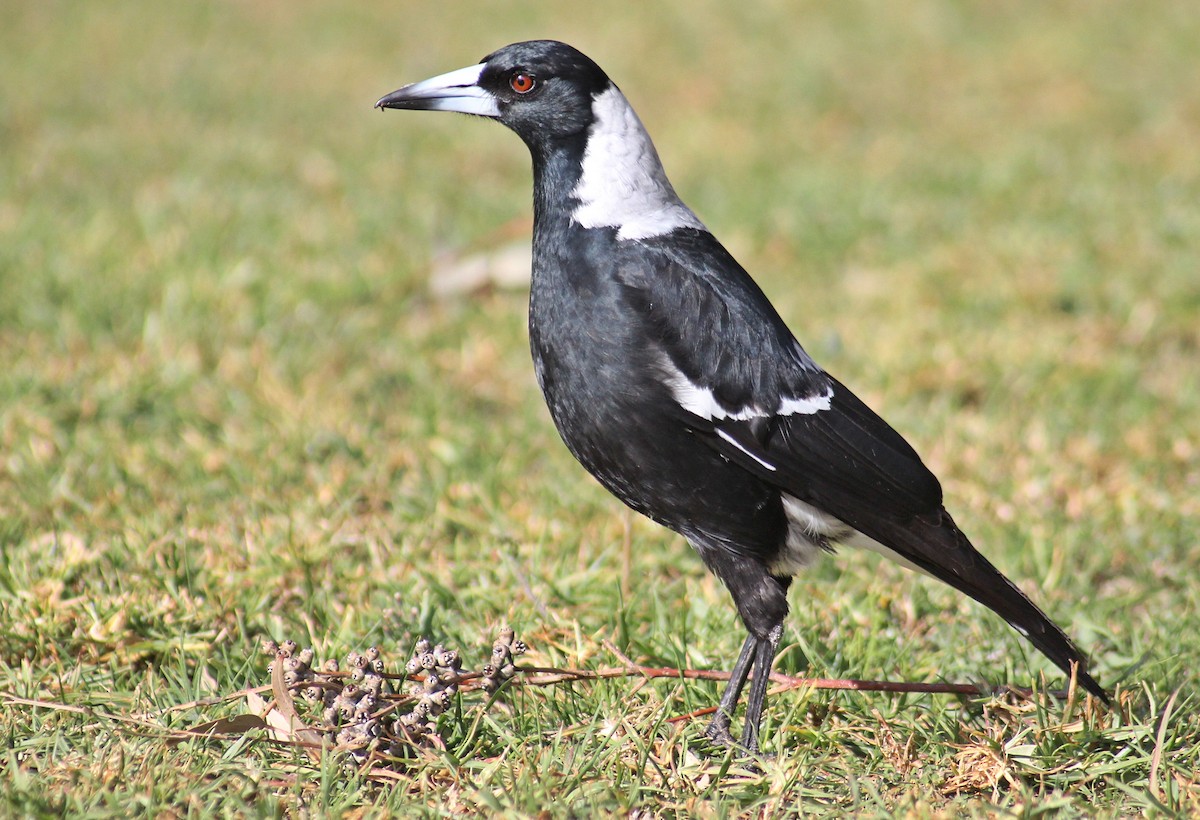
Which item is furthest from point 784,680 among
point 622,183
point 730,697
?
point 622,183

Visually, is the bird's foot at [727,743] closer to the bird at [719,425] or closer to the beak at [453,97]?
the bird at [719,425]

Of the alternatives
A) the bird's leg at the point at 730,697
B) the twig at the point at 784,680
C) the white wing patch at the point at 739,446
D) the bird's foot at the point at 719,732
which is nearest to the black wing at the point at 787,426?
the white wing patch at the point at 739,446

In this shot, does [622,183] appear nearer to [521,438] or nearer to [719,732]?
[719,732]

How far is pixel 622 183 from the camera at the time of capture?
2166 millimetres

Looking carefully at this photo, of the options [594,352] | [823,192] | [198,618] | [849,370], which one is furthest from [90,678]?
[823,192]

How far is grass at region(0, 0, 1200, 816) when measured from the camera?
1881 mm

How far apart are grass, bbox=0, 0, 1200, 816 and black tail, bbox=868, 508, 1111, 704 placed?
7cm

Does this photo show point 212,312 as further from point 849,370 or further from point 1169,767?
point 1169,767

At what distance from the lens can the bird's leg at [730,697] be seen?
1.99 m

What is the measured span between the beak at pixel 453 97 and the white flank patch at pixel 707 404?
0.69 metres

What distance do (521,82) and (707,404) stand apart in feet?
2.47

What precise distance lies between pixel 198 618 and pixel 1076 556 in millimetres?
1924

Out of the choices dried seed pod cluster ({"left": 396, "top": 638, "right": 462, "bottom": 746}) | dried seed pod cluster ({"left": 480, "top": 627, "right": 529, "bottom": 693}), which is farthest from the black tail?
dried seed pod cluster ({"left": 396, "top": 638, "right": 462, "bottom": 746})

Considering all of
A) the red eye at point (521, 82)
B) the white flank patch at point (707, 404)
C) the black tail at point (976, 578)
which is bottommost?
the black tail at point (976, 578)
